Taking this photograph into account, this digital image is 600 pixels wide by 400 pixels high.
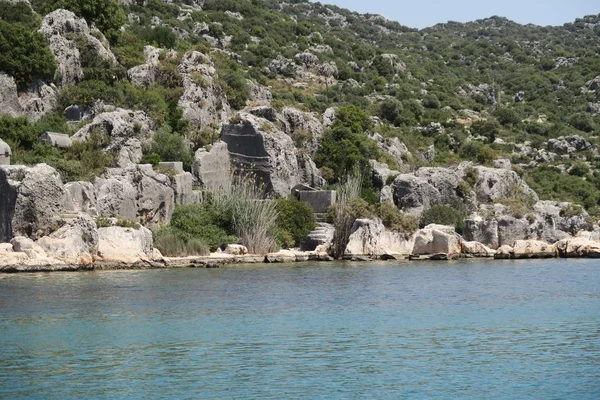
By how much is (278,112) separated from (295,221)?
13.7 m

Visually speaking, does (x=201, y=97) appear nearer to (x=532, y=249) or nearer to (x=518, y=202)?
(x=518, y=202)

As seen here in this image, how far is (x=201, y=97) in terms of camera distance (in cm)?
6234

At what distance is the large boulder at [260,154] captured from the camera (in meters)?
57.1

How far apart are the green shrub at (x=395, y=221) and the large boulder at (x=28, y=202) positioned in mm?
19342

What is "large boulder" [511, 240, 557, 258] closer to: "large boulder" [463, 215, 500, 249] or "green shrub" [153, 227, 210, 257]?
"large boulder" [463, 215, 500, 249]

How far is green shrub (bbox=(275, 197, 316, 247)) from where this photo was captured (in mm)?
51812

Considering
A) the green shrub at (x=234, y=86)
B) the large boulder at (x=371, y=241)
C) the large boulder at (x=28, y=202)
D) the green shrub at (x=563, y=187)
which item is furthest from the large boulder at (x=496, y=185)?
the large boulder at (x=28, y=202)

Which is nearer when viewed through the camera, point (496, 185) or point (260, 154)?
point (260, 154)

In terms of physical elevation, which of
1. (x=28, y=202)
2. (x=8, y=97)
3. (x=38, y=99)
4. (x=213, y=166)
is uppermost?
(x=38, y=99)

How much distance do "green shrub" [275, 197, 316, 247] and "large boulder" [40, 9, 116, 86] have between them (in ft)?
58.5

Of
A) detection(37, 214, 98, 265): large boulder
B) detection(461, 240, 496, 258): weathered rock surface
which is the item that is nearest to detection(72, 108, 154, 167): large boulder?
detection(37, 214, 98, 265): large boulder

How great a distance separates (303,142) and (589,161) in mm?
31961

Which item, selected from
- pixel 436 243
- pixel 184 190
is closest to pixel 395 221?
pixel 436 243

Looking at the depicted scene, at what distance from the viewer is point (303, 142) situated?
208 feet
